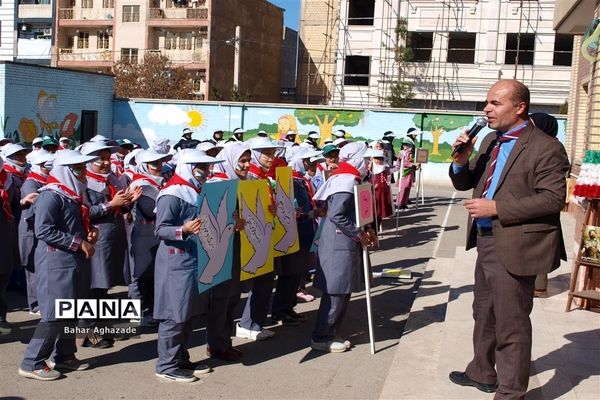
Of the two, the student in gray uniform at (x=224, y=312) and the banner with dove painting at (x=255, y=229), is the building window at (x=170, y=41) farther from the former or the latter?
the student in gray uniform at (x=224, y=312)

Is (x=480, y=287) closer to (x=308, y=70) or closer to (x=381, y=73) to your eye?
(x=381, y=73)

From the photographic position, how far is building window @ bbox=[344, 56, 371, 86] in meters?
42.4

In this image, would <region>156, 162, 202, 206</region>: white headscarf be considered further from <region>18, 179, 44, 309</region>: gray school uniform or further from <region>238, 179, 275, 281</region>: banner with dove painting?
<region>18, 179, 44, 309</region>: gray school uniform

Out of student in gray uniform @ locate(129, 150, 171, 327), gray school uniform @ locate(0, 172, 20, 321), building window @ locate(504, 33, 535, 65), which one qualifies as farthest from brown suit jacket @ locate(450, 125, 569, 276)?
building window @ locate(504, 33, 535, 65)

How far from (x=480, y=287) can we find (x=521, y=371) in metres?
0.70

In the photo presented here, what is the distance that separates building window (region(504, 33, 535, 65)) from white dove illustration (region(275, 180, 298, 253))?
115 feet

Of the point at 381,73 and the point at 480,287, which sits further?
the point at 381,73

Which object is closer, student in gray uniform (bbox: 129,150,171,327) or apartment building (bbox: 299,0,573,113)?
student in gray uniform (bbox: 129,150,171,327)

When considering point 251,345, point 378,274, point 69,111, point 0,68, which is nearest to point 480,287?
point 251,345

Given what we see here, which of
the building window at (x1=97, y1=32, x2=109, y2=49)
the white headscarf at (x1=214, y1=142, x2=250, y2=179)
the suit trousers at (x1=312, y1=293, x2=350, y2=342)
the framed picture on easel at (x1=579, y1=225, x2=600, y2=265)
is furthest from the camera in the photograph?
the building window at (x1=97, y1=32, x2=109, y2=49)

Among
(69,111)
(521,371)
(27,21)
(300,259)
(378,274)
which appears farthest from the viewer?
(27,21)

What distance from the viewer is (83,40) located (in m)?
47.9

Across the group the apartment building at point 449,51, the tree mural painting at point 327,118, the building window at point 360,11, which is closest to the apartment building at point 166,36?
the building window at point 360,11

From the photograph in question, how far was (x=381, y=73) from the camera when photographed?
40688mm
